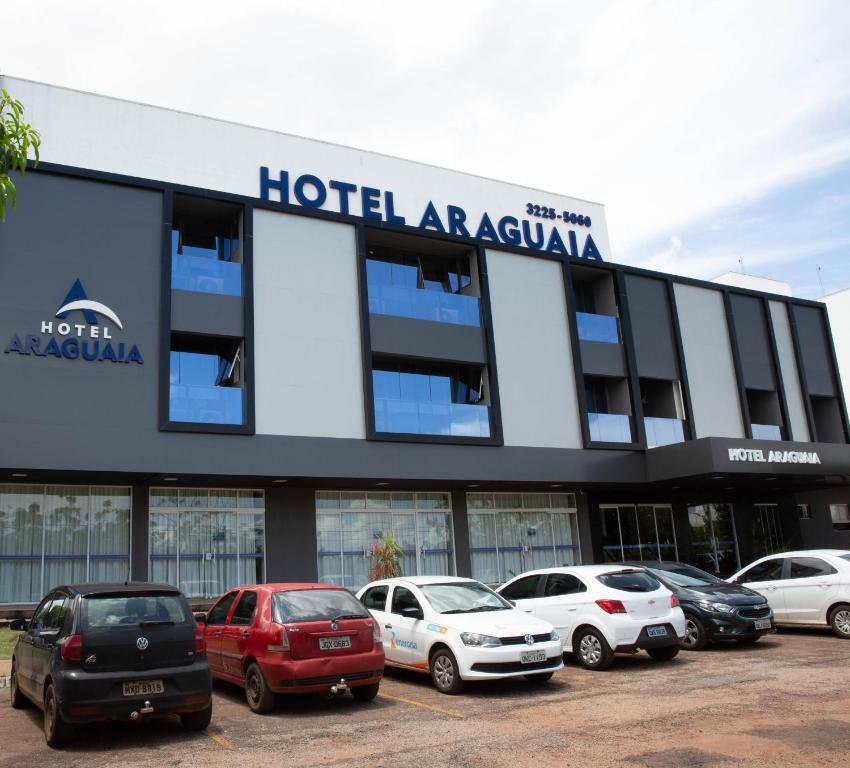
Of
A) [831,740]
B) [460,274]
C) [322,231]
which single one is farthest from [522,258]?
[831,740]

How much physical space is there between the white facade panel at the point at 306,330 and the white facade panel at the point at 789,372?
16640 millimetres

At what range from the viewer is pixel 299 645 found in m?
9.80

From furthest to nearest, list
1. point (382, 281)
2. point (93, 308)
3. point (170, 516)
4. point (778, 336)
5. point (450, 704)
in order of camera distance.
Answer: point (778, 336)
point (382, 281)
point (170, 516)
point (93, 308)
point (450, 704)

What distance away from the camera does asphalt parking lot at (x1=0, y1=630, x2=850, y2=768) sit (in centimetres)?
748

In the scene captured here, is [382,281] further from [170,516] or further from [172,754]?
[172,754]

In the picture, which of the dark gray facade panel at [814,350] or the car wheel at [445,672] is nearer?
the car wheel at [445,672]

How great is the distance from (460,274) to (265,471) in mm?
9310

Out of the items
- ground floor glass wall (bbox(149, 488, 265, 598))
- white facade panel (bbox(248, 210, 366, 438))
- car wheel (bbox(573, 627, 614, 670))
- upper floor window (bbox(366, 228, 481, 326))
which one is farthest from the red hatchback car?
upper floor window (bbox(366, 228, 481, 326))

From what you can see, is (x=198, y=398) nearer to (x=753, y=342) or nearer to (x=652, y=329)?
(x=652, y=329)

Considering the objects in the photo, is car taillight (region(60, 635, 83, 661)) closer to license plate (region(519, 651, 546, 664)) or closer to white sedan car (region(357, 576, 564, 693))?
white sedan car (region(357, 576, 564, 693))

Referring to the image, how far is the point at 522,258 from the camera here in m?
24.2

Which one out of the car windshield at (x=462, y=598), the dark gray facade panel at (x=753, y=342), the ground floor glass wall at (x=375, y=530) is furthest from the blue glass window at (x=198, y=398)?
the dark gray facade panel at (x=753, y=342)

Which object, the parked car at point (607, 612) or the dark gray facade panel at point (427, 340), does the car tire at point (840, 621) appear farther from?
the dark gray facade panel at point (427, 340)

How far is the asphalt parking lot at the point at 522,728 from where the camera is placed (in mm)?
7477
